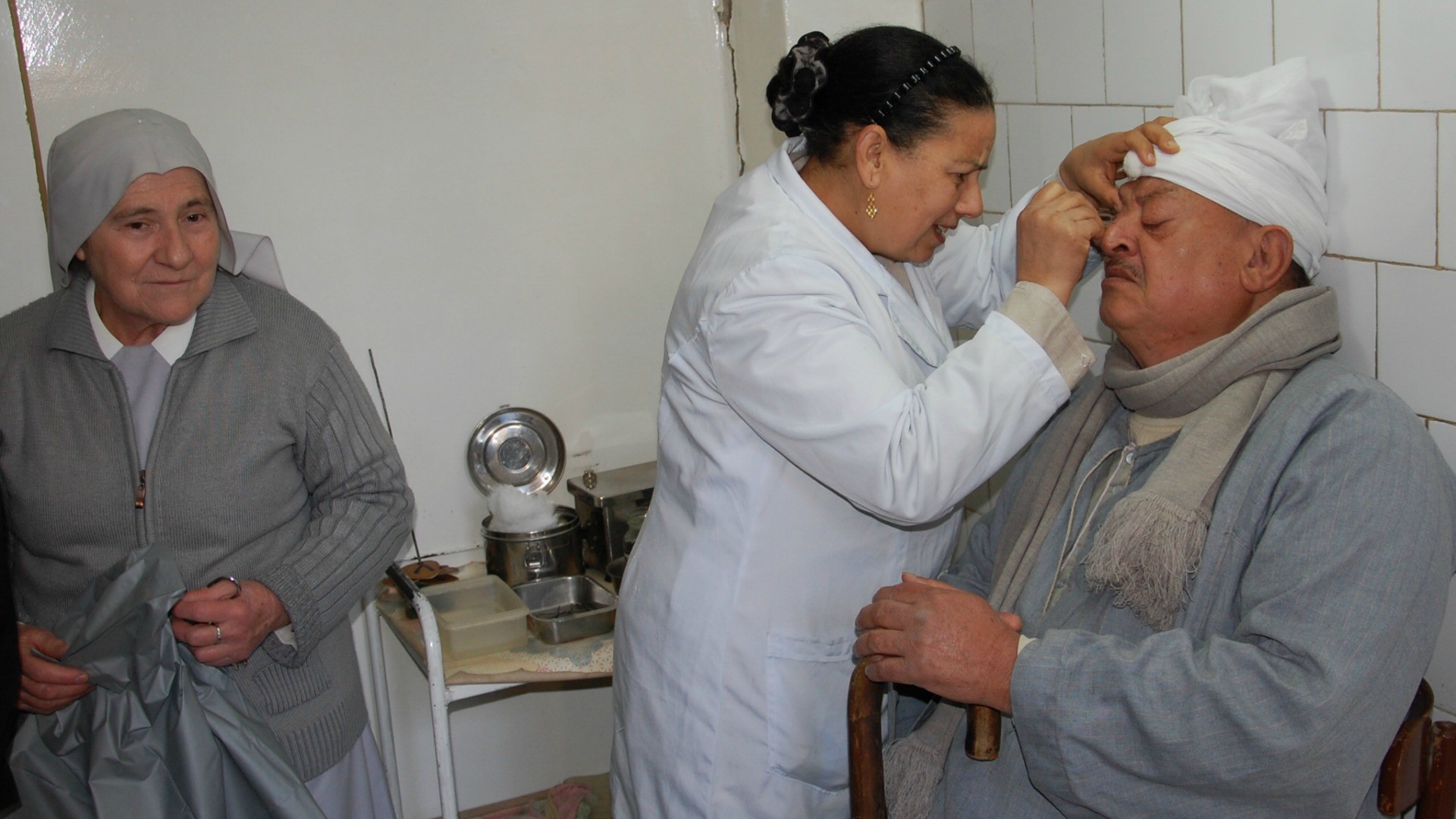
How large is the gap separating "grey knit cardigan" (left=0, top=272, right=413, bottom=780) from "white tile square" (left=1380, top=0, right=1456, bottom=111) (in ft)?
5.08

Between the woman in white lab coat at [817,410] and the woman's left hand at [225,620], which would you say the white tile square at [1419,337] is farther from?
the woman's left hand at [225,620]

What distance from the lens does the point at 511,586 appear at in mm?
2564

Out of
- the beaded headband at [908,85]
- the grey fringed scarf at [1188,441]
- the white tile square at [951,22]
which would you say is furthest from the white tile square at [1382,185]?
the white tile square at [951,22]

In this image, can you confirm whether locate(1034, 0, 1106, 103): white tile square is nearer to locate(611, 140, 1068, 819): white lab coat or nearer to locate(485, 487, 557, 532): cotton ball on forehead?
locate(611, 140, 1068, 819): white lab coat

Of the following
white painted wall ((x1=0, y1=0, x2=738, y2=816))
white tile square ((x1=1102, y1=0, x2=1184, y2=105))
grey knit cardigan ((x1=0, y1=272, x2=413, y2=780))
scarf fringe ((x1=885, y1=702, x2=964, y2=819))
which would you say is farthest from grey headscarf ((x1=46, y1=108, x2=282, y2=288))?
white tile square ((x1=1102, y1=0, x2=1184, y2=105))

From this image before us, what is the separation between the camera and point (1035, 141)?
2.19 meters

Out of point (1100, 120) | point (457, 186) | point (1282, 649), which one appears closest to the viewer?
point (1282, 649)

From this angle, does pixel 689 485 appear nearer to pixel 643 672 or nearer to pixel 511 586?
pixel 643 672

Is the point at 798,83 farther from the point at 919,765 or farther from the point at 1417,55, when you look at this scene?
the point at 919,765

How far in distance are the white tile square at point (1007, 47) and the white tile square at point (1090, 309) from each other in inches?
14.0

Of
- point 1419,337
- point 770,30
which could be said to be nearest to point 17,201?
point 770,30

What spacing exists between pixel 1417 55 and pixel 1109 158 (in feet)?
1.26

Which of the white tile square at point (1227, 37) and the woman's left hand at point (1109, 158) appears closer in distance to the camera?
the woman's left hand at point (1109, 158)

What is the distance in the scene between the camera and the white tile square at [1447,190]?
1.41 m
